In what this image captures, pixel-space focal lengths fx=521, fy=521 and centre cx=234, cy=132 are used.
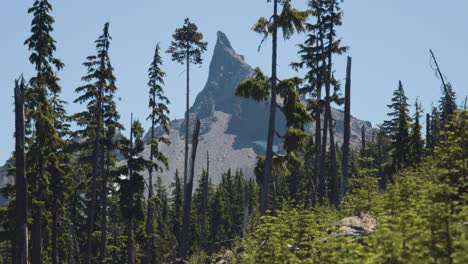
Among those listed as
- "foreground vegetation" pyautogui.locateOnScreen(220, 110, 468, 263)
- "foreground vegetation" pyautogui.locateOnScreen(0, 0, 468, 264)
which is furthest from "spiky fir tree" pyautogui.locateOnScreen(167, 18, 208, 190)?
"foreground vegetation" pyautogui.locateOnScreen(220, 110, 468, 263)

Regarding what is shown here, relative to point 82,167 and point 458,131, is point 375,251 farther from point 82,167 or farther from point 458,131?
point 82,167

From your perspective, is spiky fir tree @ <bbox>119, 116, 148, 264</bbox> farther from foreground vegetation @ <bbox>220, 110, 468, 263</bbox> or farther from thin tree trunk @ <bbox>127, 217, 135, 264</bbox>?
foreground vegetation @ <bbox>220, 110, 468, 263</bbox>

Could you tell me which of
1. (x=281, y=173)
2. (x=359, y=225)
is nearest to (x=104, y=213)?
(x=281, y=173)

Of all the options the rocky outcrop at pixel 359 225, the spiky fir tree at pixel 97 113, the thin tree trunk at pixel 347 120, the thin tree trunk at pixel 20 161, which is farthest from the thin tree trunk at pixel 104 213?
the rocky outcrop at pixel 359 225

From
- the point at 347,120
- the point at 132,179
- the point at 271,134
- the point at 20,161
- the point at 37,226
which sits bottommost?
the point at 37,226

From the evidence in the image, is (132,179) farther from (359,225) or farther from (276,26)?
(359,225)

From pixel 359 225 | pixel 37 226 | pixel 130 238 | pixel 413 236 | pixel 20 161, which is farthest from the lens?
pixel 130 238

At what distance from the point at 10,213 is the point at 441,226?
26.3m

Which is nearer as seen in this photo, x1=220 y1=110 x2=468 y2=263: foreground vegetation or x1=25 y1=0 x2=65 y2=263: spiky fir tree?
x1=220 y1=110 x2=468 y2=263: foreground vegetation

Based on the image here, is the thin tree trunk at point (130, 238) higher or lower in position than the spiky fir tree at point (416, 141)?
lower

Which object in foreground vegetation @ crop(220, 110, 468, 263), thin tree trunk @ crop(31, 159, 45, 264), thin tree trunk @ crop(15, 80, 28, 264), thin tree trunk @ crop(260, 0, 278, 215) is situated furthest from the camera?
thin tree trunk @ crop(31, 159, 45, 264)

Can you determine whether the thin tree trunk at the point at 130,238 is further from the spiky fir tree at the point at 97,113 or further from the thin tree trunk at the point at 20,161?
the thin tree trunk at the point at 20,161

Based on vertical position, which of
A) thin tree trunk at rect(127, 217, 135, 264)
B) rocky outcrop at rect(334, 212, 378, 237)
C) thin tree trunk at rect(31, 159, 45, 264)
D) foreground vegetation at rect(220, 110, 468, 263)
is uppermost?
foreground vegetation at rect(220, 110, 468, 263)

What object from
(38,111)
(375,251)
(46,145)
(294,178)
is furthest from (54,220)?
(294,178)
